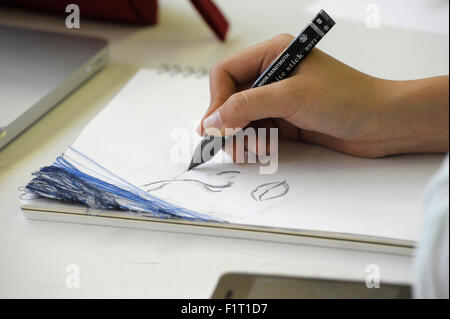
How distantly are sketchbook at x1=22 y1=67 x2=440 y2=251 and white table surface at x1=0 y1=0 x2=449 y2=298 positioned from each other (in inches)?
0.6

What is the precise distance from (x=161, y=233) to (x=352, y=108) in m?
0.23

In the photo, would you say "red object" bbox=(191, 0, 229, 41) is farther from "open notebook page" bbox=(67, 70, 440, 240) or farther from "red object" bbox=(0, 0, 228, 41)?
"open notebook page" bbox=(67, 70, 440, 240)

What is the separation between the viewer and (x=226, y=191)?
0.54 metres

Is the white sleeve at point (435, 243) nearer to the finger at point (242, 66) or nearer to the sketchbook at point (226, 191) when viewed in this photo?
the sketchbook at point (226, 191)

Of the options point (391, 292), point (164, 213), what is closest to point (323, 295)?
point (391, 292)

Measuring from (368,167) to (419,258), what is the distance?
204mm

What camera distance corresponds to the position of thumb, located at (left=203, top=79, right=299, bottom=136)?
22.3 inches

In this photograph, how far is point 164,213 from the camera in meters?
0.50

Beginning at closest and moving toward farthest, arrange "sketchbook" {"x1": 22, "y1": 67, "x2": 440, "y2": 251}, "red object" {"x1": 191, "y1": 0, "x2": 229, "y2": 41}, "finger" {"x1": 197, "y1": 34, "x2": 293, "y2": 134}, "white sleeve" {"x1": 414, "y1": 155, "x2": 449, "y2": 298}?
"white sleeve" {"x1": 414, "y1": 155, "x2": 449, "y2": 298} < "sketchbook" {"x1": 22, "y1": 67, "x2": 440, "y2": 251} < "finger" {"x1": 197, "y1": 34, "x2": 293, "y2": 134} < "red object" {"x1": 191, "y1": 0, "x2": 229, "y2": 41}

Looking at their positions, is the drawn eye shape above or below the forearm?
below

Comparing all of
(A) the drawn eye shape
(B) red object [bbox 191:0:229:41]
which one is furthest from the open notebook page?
(B) red object [bbox 191:0:229:41]

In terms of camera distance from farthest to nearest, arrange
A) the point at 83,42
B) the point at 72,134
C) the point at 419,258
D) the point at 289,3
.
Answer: the point at 289,3 < the point at 83,42 < the point at 72,134 < the point at 419,258

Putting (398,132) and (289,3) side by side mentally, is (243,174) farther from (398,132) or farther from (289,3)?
(289,3)

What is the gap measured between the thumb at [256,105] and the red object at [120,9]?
368mm
